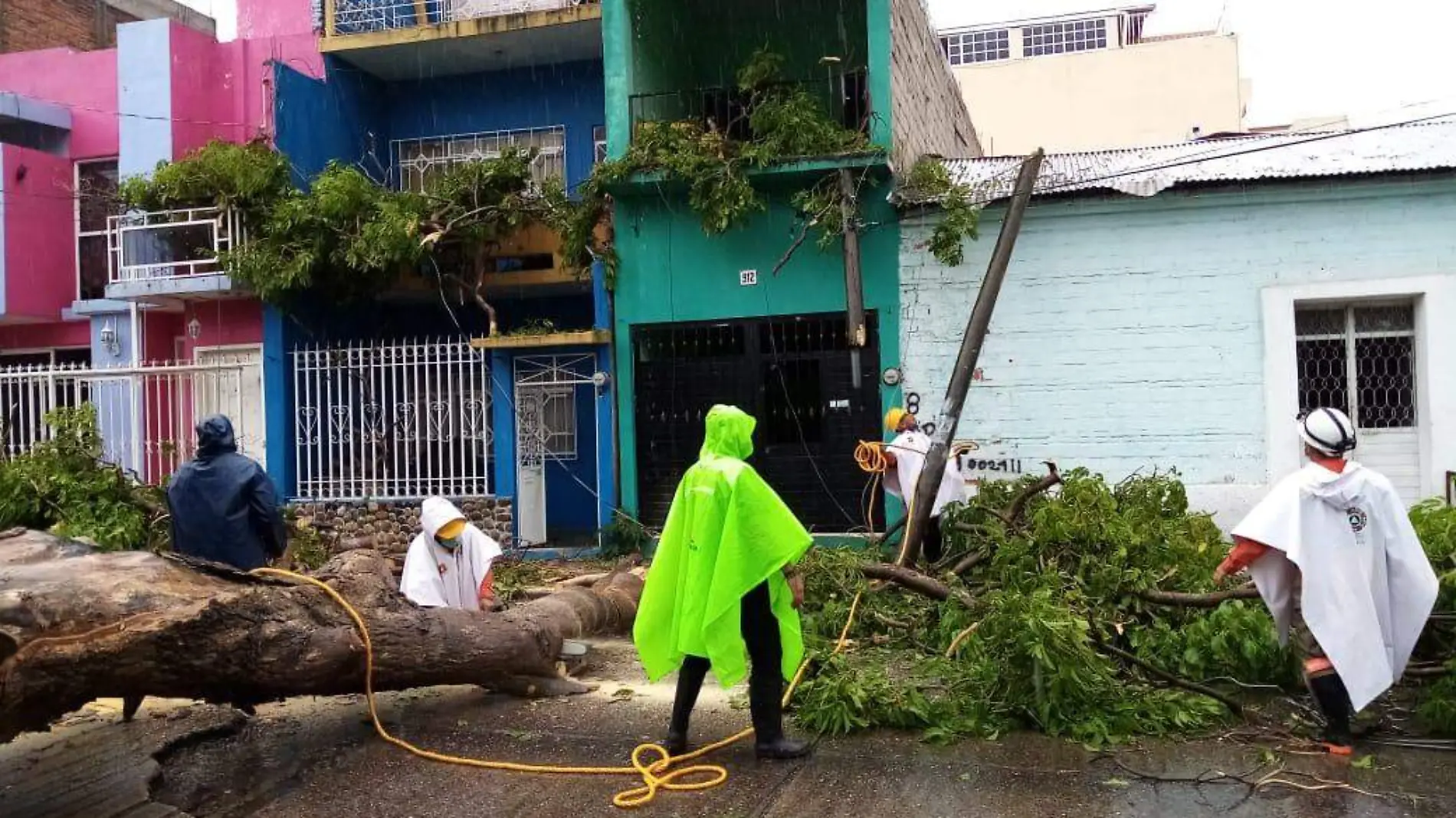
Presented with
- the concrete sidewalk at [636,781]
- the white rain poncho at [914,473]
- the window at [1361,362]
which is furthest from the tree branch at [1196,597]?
the window at [1361,362]

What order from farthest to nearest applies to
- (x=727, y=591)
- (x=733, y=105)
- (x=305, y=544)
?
(x=733, y=105) → (x=305, y=544) → (x=727, y=591)

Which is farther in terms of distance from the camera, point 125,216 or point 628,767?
point 125,216

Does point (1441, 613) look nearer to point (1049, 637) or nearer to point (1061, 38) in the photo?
point (1049, 637)

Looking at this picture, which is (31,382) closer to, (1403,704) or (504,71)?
(504,71)

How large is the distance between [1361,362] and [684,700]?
8.16 m

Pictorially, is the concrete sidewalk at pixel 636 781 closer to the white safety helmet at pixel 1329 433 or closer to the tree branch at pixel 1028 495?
the white safety helmet at pixel 1329 433

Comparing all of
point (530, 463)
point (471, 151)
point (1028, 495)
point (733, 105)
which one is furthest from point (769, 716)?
point (471, 151)

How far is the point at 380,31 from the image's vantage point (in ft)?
41.4

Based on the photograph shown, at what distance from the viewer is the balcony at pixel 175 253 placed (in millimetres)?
11961

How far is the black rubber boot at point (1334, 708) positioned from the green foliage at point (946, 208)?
6196 mm

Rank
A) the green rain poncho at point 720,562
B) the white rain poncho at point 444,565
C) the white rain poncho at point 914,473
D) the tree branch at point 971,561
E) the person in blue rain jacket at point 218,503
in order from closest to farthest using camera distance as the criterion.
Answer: the green rain poncho at point 720,562 < the white rain poncho at point 444,565 < the person in blue rain jacket at point 218,503 < the tree branch at point 971,561 < the white rain poncho at point 914,473

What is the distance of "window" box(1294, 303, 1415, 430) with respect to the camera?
387 inches

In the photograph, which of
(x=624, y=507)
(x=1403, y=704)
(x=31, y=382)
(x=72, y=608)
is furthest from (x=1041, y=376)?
(x=31, y=382)

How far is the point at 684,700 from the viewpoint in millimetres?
4789
